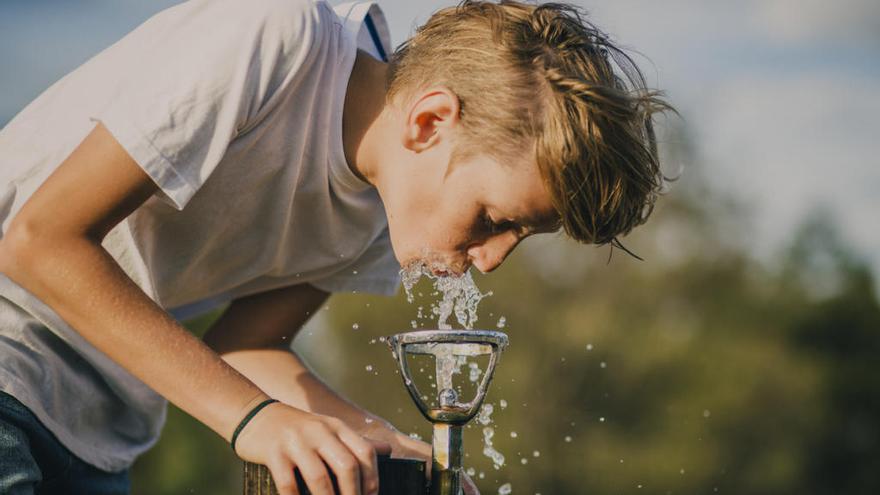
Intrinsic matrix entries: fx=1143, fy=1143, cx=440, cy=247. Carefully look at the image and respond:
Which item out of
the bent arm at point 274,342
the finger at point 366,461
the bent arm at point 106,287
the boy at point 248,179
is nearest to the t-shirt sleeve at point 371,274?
the bent arm at point 274,342

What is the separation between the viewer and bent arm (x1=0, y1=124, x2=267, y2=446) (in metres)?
1.88

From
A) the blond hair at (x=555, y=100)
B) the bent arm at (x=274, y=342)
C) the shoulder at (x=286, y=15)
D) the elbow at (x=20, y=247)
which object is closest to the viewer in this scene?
the elbow at (x=20, y=247)

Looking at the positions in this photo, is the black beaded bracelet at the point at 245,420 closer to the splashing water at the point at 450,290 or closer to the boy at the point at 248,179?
the boy at the point at 248,179

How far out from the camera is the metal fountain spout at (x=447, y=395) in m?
1.78

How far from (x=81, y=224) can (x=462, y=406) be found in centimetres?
75

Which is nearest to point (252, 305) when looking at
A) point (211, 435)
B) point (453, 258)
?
point (453, 258)

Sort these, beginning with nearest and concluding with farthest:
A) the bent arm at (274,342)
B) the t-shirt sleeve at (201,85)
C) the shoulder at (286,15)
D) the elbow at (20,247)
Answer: the elbow at (20,247) < the t-shirt sleeve at (201,85) < the shoulder at (286,15) < the bent arm at (274,342)

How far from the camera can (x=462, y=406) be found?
184 centimetres

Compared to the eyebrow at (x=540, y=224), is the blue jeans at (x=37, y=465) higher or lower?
lower

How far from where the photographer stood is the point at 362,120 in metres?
2.56

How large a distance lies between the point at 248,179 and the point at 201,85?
1.25 feet

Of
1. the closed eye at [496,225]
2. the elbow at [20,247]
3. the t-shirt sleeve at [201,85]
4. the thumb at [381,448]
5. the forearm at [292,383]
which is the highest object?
the t-shirt sleeve at [201,85]

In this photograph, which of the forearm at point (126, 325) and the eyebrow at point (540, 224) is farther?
the eyebrow at point (540, 224)

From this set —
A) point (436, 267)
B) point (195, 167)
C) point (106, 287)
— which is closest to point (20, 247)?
point (106, 287)
